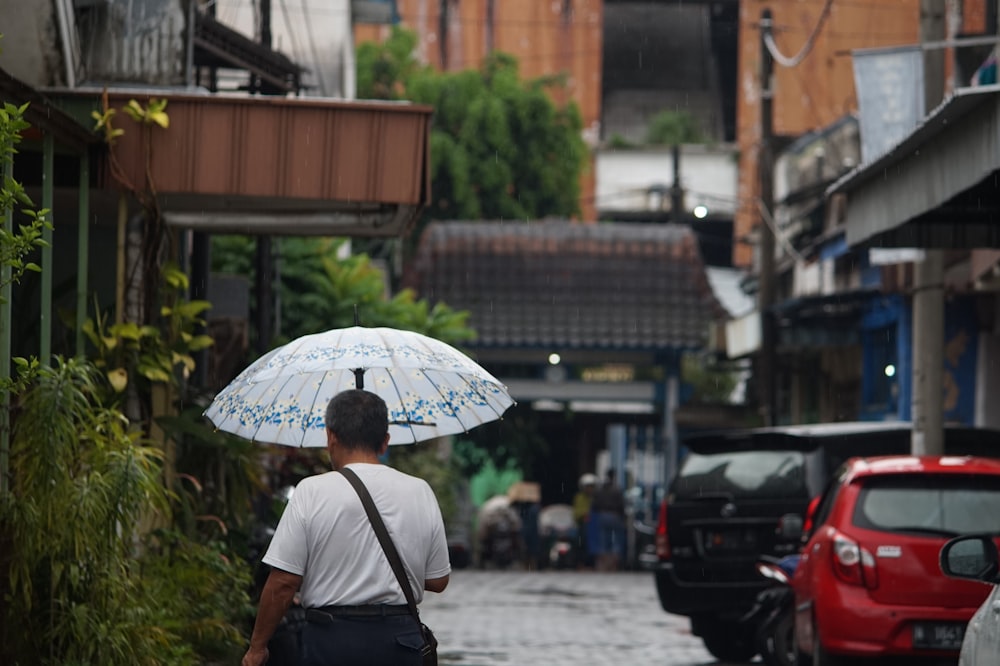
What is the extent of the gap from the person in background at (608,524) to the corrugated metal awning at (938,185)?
683 inches

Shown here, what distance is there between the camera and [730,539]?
1523cm

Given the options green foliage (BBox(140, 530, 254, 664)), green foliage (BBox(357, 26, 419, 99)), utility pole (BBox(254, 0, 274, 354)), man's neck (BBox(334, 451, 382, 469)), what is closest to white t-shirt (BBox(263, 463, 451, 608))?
man's neck (BBox(334, 451, 382, 469))

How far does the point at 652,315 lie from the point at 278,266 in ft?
52.3

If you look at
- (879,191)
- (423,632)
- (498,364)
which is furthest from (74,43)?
(498,364)

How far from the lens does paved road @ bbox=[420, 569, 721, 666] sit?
15070mm

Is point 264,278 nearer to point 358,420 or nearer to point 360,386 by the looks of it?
point 360,386

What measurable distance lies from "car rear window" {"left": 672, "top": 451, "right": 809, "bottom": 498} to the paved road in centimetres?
141

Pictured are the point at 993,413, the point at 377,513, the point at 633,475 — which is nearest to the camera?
the point at 377,513

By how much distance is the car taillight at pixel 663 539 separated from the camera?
15.7m

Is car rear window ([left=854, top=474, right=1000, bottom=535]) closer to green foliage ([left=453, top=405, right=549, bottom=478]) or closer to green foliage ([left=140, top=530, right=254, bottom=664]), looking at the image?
green foliage ([left=140, top=530, right=254, bottom=664])

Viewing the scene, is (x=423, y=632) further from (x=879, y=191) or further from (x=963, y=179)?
(x=879, y=191)

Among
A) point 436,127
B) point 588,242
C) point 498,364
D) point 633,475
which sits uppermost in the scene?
point 436,127

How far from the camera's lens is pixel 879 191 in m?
13.6

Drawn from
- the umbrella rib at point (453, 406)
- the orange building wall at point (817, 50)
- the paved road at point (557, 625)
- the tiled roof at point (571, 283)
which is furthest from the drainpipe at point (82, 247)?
the orange building wall at point (817, 50)
